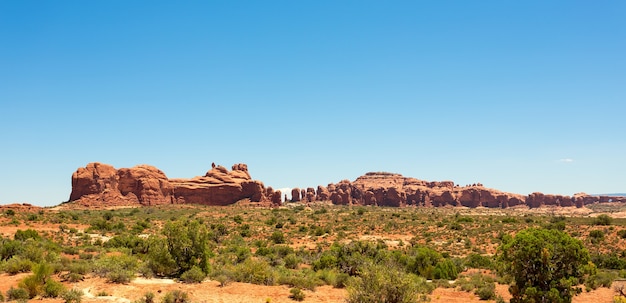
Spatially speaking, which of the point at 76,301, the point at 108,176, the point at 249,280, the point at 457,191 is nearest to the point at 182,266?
the point at 249,280

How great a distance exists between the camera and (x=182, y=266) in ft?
60.6

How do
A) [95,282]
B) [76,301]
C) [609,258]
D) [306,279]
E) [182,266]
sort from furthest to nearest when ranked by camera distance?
1. [609,258]
2. [182,266]
3. [306,279]
4. [95,282]
5. [76,301]

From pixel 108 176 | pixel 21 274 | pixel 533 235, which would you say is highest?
pixel 108 176

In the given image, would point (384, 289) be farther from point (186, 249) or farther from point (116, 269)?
point (116, 269)

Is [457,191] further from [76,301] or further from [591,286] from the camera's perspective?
[76,301]

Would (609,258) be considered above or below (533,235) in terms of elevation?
below

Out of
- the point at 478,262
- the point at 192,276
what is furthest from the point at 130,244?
the point at 478,262

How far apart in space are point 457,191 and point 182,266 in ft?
430

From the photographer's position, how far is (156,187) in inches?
3164

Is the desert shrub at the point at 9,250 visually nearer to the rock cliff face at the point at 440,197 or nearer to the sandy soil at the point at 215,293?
the sandy soil at the point at 215,293

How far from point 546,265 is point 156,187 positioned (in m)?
78.6

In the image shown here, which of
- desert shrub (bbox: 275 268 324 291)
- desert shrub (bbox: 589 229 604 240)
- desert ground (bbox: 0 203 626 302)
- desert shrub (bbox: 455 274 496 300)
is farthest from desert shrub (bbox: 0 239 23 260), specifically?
desert shrub (bbox: 589 229 604 240)

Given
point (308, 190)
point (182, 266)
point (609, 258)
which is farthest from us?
point (308, 190)

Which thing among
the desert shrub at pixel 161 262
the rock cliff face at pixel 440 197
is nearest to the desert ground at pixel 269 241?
the desert shrub at pixel 161 262
